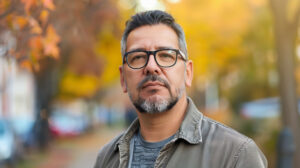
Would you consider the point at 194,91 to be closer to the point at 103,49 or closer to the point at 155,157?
the point at 103,49

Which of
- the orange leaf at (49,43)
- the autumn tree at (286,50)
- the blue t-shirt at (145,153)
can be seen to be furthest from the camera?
the autumn tree at (286,50)

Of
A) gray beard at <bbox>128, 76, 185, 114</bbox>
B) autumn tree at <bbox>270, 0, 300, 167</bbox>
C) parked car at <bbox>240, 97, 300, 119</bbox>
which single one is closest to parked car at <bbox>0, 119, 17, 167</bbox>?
parked car at <bbox>240, 97, 300, 119</bbox>

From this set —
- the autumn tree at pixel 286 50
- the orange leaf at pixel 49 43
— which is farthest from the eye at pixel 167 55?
the autumn tree at pixel 286 50

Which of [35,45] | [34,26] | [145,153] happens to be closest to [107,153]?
[145,153]

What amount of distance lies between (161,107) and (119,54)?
59.8ft

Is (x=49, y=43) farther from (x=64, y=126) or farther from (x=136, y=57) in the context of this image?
(x=64, y=126)

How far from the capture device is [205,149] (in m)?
2.41

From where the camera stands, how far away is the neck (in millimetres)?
2646

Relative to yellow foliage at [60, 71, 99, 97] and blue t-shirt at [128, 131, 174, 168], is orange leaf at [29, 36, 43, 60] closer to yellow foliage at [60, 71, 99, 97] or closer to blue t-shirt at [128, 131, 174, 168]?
blue t-shirt at [128, 131, 174, 168]

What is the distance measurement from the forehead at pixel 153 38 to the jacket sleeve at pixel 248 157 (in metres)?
0.73

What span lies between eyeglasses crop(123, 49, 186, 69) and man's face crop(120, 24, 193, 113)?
0.07ft

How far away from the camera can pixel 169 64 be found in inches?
105

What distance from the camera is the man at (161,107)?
8.06 feet

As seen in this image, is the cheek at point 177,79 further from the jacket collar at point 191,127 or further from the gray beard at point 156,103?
the jacket collar at point 191,127
